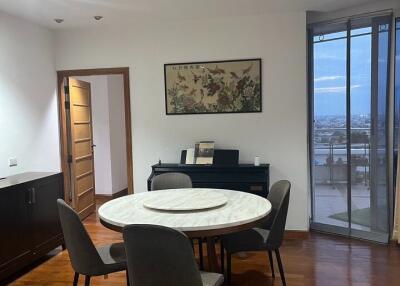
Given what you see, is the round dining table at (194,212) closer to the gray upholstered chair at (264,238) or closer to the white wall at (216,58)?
the gray upholstered chair at (264,238)

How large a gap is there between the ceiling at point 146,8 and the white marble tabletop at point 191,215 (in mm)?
1999

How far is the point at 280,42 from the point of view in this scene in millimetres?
4203

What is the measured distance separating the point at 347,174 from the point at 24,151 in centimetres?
366

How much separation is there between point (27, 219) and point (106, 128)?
311 centimetres

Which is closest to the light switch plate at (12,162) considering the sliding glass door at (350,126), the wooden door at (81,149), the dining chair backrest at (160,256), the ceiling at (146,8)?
the wooden door at (81,149)

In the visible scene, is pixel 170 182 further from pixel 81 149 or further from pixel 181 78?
pixel 81 149

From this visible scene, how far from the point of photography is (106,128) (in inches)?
252

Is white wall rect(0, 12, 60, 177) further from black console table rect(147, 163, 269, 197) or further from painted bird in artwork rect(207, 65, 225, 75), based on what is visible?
painted bird in artwork rect(207, 65, 225, 75)

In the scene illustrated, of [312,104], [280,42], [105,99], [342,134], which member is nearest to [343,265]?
[342,134]

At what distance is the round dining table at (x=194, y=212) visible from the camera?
2.22 meters

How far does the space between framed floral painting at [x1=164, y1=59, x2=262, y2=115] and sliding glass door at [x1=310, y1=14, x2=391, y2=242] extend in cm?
76

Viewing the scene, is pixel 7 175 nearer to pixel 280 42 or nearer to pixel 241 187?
pixel 241 187

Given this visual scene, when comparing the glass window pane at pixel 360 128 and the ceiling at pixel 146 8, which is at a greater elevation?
the ceiling at pixel 146 8

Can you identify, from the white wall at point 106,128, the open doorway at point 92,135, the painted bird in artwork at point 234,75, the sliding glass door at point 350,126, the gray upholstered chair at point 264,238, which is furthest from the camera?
the white wall at point 106,128
